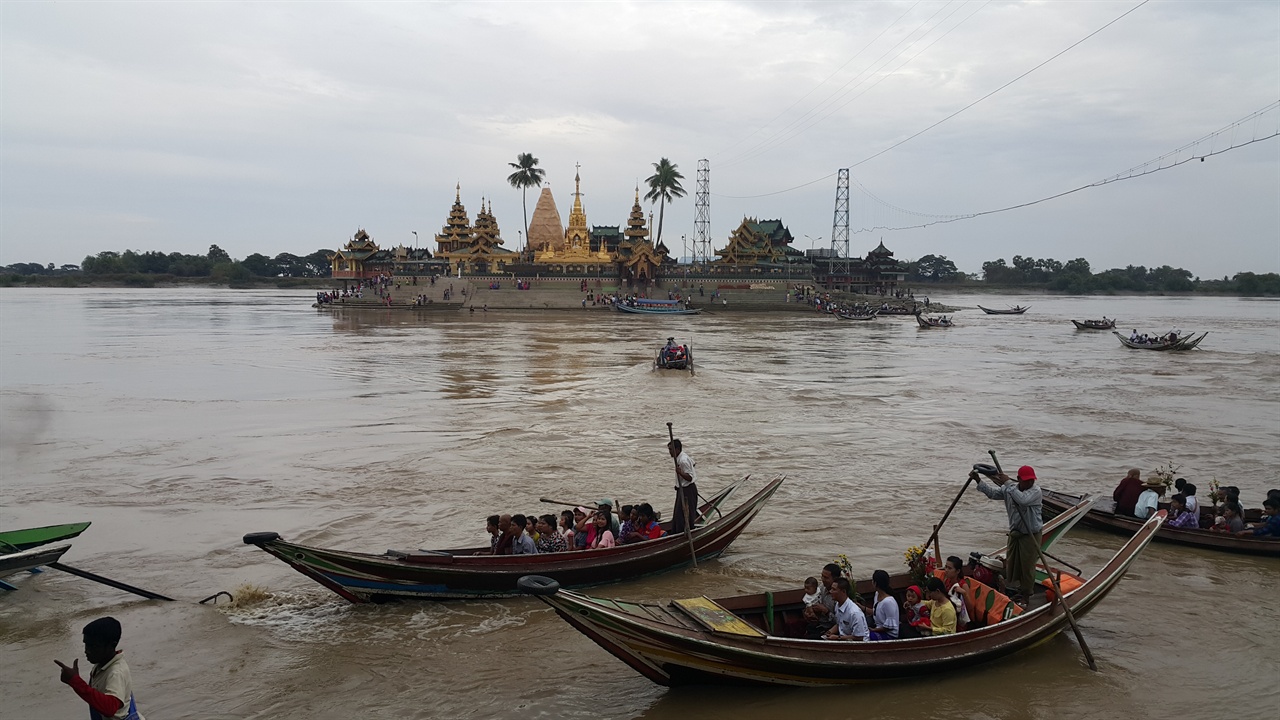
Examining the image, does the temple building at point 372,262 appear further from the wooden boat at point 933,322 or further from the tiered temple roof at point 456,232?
the wooden boat at point 933,322

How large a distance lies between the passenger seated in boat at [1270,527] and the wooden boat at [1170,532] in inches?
2.3

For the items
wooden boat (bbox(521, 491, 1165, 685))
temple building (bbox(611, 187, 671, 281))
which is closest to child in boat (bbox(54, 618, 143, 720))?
wooden boat (bbox(521, 491, 1165, 685))

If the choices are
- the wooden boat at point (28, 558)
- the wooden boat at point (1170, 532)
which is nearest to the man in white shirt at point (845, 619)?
the wooden boat at point (1170, 532)

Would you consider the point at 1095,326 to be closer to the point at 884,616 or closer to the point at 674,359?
the point at 674,359

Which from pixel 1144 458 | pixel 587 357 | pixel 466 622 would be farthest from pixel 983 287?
pixel 466 622

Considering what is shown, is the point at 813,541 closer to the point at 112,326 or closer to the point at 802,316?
the point at 112,326

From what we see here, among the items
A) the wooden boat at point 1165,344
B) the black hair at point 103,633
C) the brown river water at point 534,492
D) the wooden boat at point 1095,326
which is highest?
the wooden boat at point 1095,326

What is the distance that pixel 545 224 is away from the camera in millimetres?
79500

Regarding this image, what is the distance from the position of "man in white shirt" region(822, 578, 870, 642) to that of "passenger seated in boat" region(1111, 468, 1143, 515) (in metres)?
5.68

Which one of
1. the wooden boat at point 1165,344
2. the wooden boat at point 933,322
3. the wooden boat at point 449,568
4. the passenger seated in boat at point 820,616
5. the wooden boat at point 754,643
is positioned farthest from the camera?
the wooden boat at point 933,322

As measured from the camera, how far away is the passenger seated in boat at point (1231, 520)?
29.2 ft

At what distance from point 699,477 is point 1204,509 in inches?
263

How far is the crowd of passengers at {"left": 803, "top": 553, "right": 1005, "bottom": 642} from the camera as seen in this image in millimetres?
5852

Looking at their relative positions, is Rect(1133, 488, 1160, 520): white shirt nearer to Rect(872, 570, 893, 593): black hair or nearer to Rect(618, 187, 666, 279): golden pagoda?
Rect(872, 570, 893, 593): black hair
